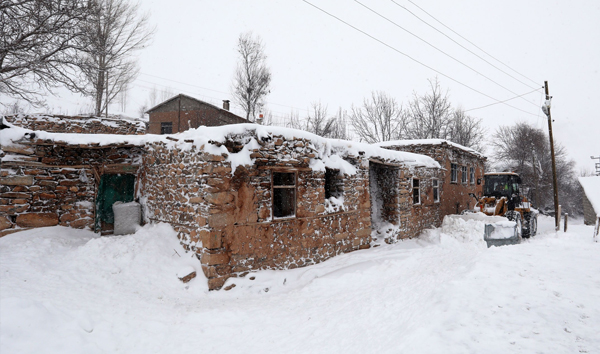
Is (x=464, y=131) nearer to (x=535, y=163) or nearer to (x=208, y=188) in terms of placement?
(x=535, y=163)

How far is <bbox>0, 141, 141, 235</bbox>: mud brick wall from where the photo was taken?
664 cm

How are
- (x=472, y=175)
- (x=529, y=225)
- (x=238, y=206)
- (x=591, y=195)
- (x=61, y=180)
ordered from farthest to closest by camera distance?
(x=472, y=175) < (x=591, y=195) < (x=529, y=225) < (x=61, y=180) < (x=238, y=206)

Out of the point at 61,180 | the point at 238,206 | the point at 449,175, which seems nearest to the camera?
the point at 238,206

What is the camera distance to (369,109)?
33.1 m

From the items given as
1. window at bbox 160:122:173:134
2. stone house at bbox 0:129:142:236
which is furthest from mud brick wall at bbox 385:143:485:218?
window at bbox 160:122:173:134

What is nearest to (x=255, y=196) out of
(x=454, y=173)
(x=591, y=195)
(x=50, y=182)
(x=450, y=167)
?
(x=50, y=182)

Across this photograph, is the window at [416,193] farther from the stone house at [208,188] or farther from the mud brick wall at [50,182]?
the mud brick wall at [50,182]

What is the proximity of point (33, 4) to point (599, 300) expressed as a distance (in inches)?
517

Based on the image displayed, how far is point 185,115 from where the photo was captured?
2136 centimetres

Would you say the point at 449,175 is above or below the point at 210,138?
below

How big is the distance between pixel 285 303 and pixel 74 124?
9.51 metres

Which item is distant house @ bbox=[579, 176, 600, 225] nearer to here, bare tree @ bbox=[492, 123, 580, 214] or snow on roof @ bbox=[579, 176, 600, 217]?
snow on roof @ bbox=[579, 176, 600, 217]

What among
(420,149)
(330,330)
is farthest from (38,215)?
(420,149)

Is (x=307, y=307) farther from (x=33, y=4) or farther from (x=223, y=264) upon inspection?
(x=33, y=4)
